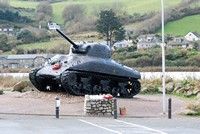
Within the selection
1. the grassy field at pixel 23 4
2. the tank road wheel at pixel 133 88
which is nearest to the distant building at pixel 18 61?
the grassy field at pixel 23 4

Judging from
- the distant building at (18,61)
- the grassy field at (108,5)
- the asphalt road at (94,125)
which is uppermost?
the grassy field at (108,5)

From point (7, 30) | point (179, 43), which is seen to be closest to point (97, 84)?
point (179, 43)

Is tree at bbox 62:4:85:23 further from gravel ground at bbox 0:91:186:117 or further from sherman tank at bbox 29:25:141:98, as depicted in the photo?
gravel ground at bbox 0:91:186:117

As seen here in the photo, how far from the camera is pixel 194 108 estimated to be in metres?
32.9

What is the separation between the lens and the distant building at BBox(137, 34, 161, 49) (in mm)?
81750

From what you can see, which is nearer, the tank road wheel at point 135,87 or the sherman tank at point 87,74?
the sherman tank at point 87,74

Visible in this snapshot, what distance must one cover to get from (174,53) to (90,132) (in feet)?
158

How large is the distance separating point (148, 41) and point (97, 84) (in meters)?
42.3

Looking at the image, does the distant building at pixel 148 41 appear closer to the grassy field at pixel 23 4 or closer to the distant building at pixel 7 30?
the distant building at pixel 7 30

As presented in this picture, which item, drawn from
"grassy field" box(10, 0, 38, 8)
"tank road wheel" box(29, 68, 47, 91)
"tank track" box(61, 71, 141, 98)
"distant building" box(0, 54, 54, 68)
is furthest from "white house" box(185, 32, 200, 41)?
"tank road wheel" box(29, 68, 47, 91)

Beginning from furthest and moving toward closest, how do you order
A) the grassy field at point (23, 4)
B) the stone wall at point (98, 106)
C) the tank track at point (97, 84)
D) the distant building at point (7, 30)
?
the grassy field at point (23, 4)
the distant building at point (7, 30)
the tank track at point (97, 84)
the stone wall at point (98, 106)

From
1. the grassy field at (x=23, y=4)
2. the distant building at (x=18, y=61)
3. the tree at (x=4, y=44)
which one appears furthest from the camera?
the grassy field at (x=23, y=4)

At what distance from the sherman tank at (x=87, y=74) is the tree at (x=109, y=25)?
3485cm

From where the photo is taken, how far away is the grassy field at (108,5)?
327 feet
